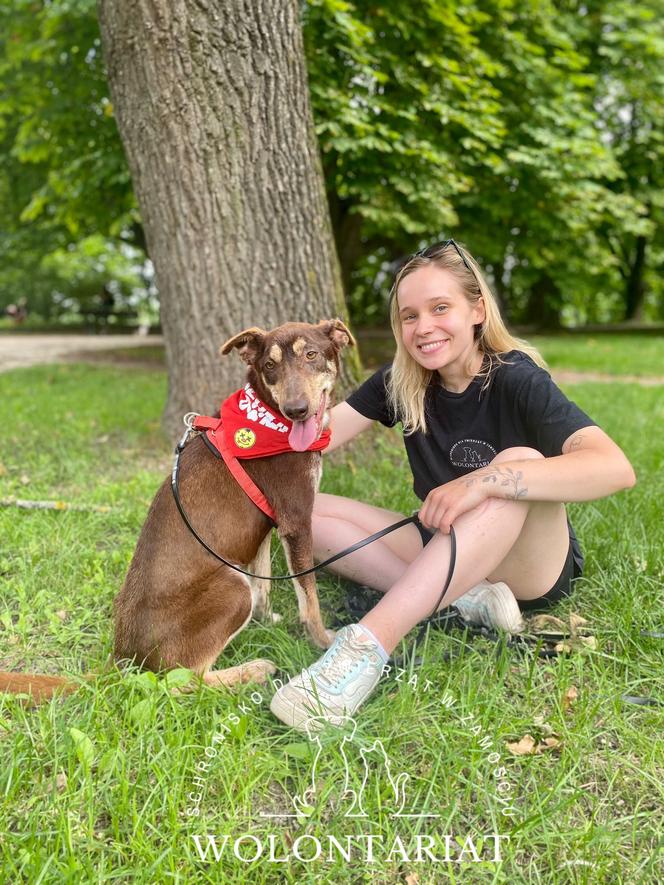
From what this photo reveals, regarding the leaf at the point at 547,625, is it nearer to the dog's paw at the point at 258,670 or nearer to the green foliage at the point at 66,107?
the dog's paw at the point at 258,670

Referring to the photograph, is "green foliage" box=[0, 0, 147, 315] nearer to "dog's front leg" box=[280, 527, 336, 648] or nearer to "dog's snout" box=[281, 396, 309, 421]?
"dog's snout" box=[281, 396, 309, 421]

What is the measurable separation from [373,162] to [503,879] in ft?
26.6

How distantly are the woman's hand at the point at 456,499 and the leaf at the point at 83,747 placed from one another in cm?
138

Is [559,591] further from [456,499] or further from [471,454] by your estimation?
[456,499]

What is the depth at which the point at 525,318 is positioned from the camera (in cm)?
2575

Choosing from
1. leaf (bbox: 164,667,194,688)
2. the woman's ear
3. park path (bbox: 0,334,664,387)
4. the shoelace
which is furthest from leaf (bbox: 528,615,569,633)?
park path (bbox: 0,334,664,387)

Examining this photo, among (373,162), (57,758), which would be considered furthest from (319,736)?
(373,162)

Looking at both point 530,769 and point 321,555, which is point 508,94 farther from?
point 530,769

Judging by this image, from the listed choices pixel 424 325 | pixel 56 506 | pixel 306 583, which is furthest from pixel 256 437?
pixel 56 506

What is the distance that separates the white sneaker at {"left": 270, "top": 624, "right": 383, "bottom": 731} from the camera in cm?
215

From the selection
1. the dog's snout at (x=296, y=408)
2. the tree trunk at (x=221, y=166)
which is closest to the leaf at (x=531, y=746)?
the dog's snout at (x=296, y=408)

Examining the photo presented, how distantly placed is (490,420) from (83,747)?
1960mm

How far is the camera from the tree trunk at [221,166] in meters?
4.09

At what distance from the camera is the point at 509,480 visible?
90.8 inches
